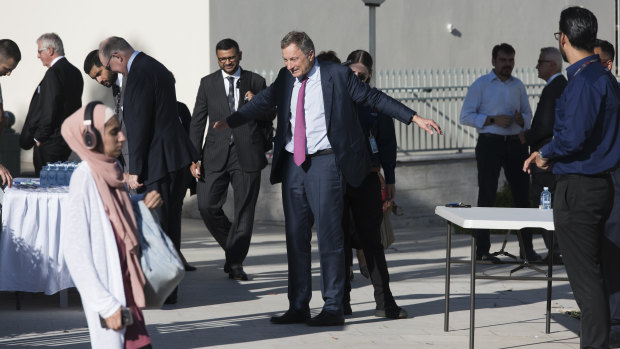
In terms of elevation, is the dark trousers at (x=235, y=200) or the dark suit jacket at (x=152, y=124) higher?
the dark suit jacket at (x=152, y=124)

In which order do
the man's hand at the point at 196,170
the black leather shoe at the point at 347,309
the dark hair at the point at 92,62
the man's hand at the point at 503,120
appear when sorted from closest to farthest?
1. the black leather shoe at the point at 347,309
2. the dark hair at the point at 92,62
3. the man's hand at the point at 196,170
4. the man's hand at the point at 503,120

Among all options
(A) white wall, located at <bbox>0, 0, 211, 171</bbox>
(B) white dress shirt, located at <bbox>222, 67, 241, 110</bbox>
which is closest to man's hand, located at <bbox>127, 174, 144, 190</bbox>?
(B) white dress shirt, located at <bbox>222, 67, 241, 110</bbox>

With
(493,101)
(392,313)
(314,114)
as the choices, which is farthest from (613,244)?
(493,101)

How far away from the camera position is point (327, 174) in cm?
743

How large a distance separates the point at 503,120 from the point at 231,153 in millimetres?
2696

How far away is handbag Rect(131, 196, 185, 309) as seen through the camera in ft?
15.5

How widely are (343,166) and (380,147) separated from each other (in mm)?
975

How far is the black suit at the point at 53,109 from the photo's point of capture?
30.5 feet

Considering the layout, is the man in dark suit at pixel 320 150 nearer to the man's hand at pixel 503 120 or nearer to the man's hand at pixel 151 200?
the man's hand at pixel 151 200

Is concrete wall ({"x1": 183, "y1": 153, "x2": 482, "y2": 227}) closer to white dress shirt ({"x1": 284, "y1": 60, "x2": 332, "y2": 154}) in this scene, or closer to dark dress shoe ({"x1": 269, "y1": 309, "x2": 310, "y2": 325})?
dark dress shoe ({"x1": 269, "y1": 309, "x2": 310, "y2": 325})

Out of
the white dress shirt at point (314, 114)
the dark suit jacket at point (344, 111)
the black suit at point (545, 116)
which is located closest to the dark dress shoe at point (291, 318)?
the dark suit jacket at point (344, 111)

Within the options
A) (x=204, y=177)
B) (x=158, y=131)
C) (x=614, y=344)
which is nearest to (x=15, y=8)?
(x=204, y=177)

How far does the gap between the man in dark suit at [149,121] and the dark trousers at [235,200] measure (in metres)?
1.30

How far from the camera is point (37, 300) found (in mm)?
8453
